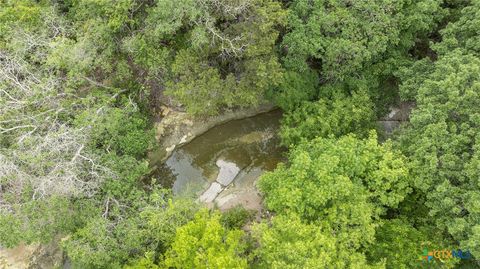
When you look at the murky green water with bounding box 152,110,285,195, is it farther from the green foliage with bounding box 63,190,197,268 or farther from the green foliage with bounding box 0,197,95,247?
the green foliage with bounding box 0,197,95,247

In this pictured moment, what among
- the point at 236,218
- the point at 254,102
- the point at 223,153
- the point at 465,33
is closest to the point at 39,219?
the point at 236,218

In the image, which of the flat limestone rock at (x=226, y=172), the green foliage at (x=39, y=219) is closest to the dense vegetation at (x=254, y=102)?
the green foliage at (x=39, y=219)

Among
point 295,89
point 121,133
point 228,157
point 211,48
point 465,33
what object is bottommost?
point 228,157

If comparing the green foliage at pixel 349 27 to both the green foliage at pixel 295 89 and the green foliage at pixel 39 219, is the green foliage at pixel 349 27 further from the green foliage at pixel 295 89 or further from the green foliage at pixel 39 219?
the green foliage at pixel 39 219

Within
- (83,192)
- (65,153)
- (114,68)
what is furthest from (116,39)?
(83,192)

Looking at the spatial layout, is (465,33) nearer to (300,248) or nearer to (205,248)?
(300,248)

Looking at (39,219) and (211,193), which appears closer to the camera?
(39,219)

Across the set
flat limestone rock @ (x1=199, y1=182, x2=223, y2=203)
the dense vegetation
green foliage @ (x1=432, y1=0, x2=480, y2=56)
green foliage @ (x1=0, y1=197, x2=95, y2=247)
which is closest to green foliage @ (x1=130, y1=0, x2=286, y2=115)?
the dense vegetation

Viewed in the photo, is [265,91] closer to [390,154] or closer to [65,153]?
[390,154]
